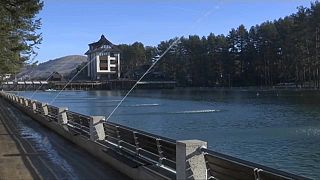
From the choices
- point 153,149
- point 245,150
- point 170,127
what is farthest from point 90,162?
point 170,127

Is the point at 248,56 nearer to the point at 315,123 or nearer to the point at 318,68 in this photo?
the point at 318,68

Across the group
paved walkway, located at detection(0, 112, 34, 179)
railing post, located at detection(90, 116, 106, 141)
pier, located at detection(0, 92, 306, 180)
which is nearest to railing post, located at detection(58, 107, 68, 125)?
pier, located at detection(0, 92, 306, 180)

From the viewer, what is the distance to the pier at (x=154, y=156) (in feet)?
28.5

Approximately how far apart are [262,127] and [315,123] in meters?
5.68

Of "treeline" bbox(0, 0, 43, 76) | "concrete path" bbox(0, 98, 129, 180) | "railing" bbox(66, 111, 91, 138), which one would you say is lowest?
"concrete path" bbox(0, 98, 129, 180)

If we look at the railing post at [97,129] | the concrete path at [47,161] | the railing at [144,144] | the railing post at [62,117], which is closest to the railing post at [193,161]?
the railing at [144,144]

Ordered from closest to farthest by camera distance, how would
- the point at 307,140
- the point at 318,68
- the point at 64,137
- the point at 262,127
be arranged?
the point at 64,137
the point at 307,140
the point at 262,127
the point at 318,68

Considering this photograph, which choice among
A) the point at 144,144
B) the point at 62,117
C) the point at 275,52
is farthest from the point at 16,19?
the point at 275,52

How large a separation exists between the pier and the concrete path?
37cm

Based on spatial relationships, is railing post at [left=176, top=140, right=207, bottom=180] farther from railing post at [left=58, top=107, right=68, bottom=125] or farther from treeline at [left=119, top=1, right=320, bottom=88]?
treeline at [left=119, top=1, right=320, bottom=88]

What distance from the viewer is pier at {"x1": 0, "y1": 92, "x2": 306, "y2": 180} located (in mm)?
8672

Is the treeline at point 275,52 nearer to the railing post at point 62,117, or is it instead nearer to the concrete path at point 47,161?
the railing post at point 62,117

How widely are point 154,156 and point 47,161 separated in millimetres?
4648

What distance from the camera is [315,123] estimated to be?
160 ft
